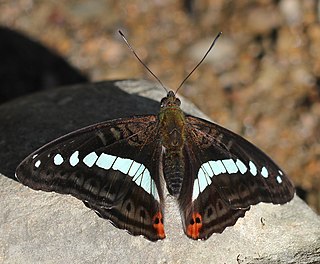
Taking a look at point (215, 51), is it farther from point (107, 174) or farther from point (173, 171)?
point (107, 174)

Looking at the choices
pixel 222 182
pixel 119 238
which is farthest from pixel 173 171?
pixel 119 238

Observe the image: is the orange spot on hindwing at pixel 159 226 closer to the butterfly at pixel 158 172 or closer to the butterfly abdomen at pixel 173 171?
the butterfly at pixel 158 172

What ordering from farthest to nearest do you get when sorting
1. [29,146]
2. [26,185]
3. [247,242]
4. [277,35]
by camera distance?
[277,35]
[29,146]
[247,242]
[26,185]

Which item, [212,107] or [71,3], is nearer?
Answer: [212,107]

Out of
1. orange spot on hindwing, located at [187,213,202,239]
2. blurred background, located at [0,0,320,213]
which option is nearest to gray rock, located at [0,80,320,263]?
orange spot on hindwing, located at [187,213,202,239]

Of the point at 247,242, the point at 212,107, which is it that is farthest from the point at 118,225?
the point at 212,107

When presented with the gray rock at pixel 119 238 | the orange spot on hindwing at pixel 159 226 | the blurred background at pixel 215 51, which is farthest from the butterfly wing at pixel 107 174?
→ the blurred background at pixel 215 51

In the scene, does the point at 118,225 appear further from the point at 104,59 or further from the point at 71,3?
the point at 71,3
